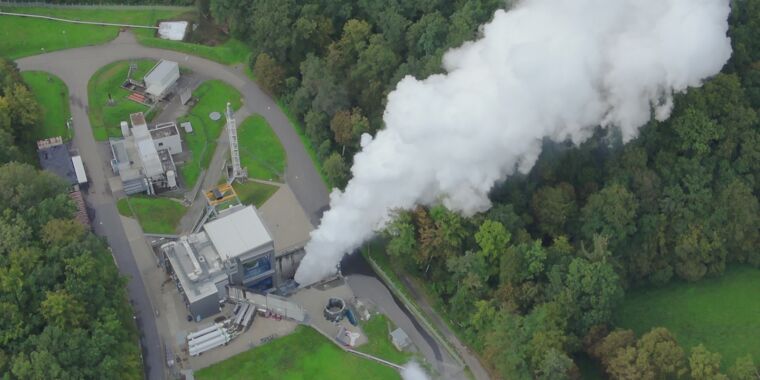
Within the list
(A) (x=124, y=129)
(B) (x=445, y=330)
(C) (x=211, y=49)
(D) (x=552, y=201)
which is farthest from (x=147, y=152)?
(D) (x=552, y=201)

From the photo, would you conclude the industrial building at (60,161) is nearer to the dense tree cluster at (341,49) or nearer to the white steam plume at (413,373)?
the dense tree cluster at (341,49)

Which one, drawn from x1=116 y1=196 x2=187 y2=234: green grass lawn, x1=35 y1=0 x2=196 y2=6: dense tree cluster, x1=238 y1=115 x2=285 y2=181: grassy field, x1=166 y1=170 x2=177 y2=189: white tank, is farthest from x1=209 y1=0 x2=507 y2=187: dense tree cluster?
x1=116 y1=196 x2=187 y2=234: green grass lawn

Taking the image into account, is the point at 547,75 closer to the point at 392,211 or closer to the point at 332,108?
the point at 392,211

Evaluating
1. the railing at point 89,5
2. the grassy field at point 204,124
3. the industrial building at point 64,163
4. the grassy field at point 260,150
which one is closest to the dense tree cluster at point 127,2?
the railing at point 89,5

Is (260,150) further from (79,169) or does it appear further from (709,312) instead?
(709,312)

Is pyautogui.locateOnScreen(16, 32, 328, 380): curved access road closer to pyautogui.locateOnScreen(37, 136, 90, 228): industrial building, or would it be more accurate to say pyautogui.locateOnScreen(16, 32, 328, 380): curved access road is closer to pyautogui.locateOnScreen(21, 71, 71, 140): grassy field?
pyautogui.locateOnScreen(21, 71, 71, 140): grassy field
